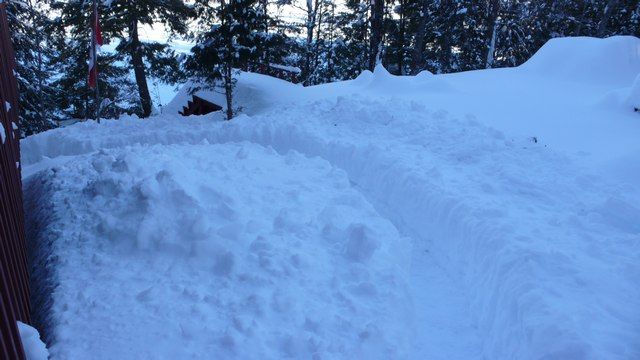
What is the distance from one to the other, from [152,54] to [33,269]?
1510 centimetres

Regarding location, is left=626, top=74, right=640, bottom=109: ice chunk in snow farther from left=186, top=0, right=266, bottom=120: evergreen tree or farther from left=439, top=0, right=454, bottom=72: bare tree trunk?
left=439, top=0, right=454, bottom=72: bare tree trunk

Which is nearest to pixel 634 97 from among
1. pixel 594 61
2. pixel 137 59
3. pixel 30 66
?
pixel 594 61

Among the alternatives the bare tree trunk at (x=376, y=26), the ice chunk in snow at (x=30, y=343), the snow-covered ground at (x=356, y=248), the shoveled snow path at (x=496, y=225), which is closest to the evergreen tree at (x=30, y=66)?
the snow-covered ground at (x=356, y=248)

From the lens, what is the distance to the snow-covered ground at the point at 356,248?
3.52 meters

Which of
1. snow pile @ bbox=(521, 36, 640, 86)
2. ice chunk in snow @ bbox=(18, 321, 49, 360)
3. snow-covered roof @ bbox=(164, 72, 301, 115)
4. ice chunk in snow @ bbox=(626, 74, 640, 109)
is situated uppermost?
snow pile @ bbox=(521, 36, 640, 86)

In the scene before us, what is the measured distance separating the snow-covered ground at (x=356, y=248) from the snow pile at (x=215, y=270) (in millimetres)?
17

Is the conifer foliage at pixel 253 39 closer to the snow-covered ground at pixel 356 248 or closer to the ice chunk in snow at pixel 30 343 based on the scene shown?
the snow-covered ground at pixel 356 248

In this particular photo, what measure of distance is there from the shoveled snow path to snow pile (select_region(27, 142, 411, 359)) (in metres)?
0.73

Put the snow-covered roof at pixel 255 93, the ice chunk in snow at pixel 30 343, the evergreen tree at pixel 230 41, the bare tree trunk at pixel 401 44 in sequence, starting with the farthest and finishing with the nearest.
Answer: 1. the bare tree trunk at pixel 401 44
2. the snow-covered roof at pixel 255 93
3. the evergreen tree at pixel 230 41
4. the ice chunk in snow at pixel 30 343

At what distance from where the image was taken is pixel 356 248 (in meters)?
4.82

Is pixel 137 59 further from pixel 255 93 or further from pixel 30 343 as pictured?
pixel 30 343

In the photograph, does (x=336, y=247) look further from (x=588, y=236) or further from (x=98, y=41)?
(x=98, y=41)

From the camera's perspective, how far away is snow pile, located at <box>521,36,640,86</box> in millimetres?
11984

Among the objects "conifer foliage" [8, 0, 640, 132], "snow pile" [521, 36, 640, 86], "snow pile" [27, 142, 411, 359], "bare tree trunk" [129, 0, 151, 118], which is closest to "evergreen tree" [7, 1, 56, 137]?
"conifer foliage" [8, 0, 640, 132]
